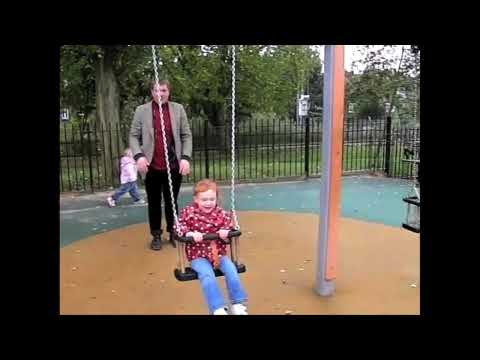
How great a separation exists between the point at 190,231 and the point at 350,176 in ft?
22.6

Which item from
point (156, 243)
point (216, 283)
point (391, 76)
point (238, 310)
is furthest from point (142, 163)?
point (391, 76)

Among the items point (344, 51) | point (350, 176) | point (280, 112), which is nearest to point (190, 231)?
point (344, 51)

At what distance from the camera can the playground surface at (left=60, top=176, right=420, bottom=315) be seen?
3.63m

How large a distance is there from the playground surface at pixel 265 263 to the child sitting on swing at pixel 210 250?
0.53 metres

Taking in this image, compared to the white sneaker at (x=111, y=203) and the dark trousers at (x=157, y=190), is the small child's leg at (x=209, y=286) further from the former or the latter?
the white sneaker at (x=111, y=203)

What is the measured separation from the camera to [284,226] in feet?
19.4

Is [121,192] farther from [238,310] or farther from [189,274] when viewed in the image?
[238,310]

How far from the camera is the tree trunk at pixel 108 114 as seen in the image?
9.33 meters

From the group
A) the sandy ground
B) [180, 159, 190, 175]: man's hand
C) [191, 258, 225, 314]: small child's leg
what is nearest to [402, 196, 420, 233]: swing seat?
the sandy ground

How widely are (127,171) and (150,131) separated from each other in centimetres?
271

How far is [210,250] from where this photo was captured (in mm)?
3215

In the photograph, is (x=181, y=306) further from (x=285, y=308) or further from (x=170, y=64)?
(x=170, y=64)

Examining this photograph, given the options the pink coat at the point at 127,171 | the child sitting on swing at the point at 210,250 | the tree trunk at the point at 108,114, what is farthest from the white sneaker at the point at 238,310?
the tree trunk at the point at 108,114
